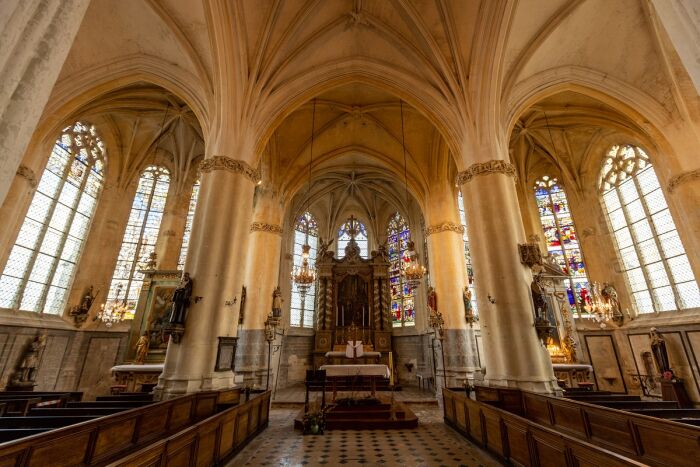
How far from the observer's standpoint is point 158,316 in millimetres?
13227

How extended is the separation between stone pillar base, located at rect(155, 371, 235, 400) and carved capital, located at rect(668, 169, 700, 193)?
15007mm

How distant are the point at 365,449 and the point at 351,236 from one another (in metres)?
16.1

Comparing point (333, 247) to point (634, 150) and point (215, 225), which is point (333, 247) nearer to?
point (215, 225)

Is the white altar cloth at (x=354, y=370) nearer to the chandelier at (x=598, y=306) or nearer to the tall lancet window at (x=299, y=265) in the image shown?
the chandelier at (x=598, y=306)

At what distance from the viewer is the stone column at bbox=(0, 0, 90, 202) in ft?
8.10

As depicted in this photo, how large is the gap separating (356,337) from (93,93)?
50.5ft

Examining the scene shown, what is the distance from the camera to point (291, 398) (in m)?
12.5

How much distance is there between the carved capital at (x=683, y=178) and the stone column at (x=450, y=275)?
7156mm

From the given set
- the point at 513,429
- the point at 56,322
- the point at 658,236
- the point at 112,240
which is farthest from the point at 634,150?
the point at 56,322

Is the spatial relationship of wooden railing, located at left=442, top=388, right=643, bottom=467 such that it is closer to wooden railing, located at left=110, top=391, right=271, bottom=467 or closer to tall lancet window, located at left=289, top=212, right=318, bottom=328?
wooden railing, located at left=110, top=391, right=271, bottom=467

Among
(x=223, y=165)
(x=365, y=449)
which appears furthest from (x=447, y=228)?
(x=365, y=449)

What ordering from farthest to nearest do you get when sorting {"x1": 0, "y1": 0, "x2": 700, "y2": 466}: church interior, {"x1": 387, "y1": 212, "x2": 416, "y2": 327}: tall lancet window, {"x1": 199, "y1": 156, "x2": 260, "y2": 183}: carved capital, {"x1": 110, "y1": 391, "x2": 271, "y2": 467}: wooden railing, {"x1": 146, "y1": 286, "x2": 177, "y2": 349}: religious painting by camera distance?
{"x1": 387, "y1": 212, "x2": 416, "y2": 327}: tall lancet window → {"x1": 146, "y1": 286, "x2": 177, "y2": 349}: religious painting → {"x1": 199, "y1": 156, "x2": 260, "y2": 183}: carved capital → {"x1": 0, "y1": 0, "x2": 700, "y2": 466}: church interior → {"x1": 110, "y1": 391, "x2": 271, "y2": 467}: wooden railing

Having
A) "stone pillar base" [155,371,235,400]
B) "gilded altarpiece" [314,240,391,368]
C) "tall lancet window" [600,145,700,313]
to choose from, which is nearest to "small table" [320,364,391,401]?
"stone pillar base" [155,371,235,400]

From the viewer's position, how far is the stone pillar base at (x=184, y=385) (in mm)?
7438
